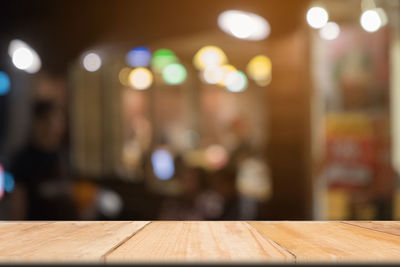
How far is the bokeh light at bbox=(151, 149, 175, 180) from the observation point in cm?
351

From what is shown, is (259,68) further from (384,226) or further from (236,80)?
(384,226)

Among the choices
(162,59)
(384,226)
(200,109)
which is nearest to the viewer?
(384,226)

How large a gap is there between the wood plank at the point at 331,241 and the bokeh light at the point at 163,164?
8.53ft

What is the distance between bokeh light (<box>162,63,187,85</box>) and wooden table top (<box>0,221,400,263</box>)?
2.66 meters

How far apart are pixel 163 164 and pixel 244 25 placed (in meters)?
1.27

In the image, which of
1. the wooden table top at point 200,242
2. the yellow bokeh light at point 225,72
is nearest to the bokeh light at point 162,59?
the yellow bokeh light at point 225,72

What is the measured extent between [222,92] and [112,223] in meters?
2.61

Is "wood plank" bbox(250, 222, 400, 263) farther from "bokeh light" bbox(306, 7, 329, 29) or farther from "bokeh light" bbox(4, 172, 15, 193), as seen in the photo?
"bokeh light" bbox(4, 172, 15, 193)

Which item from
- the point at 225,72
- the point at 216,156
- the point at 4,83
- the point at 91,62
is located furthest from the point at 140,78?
the point at 4,83

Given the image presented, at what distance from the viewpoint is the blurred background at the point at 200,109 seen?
3496 millimetres

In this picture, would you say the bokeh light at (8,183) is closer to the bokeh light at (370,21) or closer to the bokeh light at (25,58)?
the bokeh light at (25,58)

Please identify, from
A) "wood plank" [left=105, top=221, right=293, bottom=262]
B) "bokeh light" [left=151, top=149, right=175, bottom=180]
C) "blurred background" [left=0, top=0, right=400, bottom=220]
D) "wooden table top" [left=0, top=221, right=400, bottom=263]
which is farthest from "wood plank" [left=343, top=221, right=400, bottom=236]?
"bokeh light" [left=151, top=149, right=175, bottom=180]

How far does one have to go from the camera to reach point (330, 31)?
3.70 metres

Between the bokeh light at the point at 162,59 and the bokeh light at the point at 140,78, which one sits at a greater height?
the bokeh light at the point at 162,59
